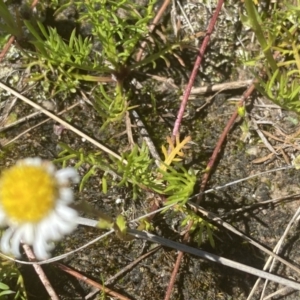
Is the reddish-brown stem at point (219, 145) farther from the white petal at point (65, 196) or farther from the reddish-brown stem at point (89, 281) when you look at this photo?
the white petal at point (65, 196)

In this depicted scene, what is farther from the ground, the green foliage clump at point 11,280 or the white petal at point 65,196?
the white petal at point 65,196

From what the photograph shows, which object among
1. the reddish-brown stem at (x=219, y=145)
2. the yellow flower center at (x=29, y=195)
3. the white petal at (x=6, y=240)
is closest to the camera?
the yellow flower center at (x=29, y=195)

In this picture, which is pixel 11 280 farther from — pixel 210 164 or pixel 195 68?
pixel 195 68

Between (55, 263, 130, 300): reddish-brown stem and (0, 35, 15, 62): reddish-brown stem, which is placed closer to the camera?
(55, 263, 130, 300): reddish-brown stem

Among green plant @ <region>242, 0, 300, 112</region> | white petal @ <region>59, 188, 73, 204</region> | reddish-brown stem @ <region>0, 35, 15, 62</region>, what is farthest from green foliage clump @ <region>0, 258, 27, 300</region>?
green plant @ <region>242, 0, 300, 112</region>

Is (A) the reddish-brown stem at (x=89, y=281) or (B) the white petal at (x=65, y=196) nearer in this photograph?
(B) the white petal at (x=65, y=196)

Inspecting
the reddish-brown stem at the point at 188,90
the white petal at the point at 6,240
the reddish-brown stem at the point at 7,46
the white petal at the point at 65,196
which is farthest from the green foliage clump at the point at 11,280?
the reddish-brown stem at the point at 7,46

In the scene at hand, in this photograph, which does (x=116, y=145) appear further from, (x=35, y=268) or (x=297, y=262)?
(x=297, y=262)

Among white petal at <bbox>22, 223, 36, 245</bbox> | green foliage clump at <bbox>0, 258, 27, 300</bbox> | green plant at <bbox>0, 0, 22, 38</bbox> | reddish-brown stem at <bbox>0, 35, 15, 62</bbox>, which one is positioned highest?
green plant at <bbox>0, 0, 22, 38</bbox>

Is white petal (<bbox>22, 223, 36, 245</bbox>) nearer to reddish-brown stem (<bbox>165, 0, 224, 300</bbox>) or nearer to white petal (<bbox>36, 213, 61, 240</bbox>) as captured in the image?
white petal (<bbox>36, 213, 61, 240</bbox>)
